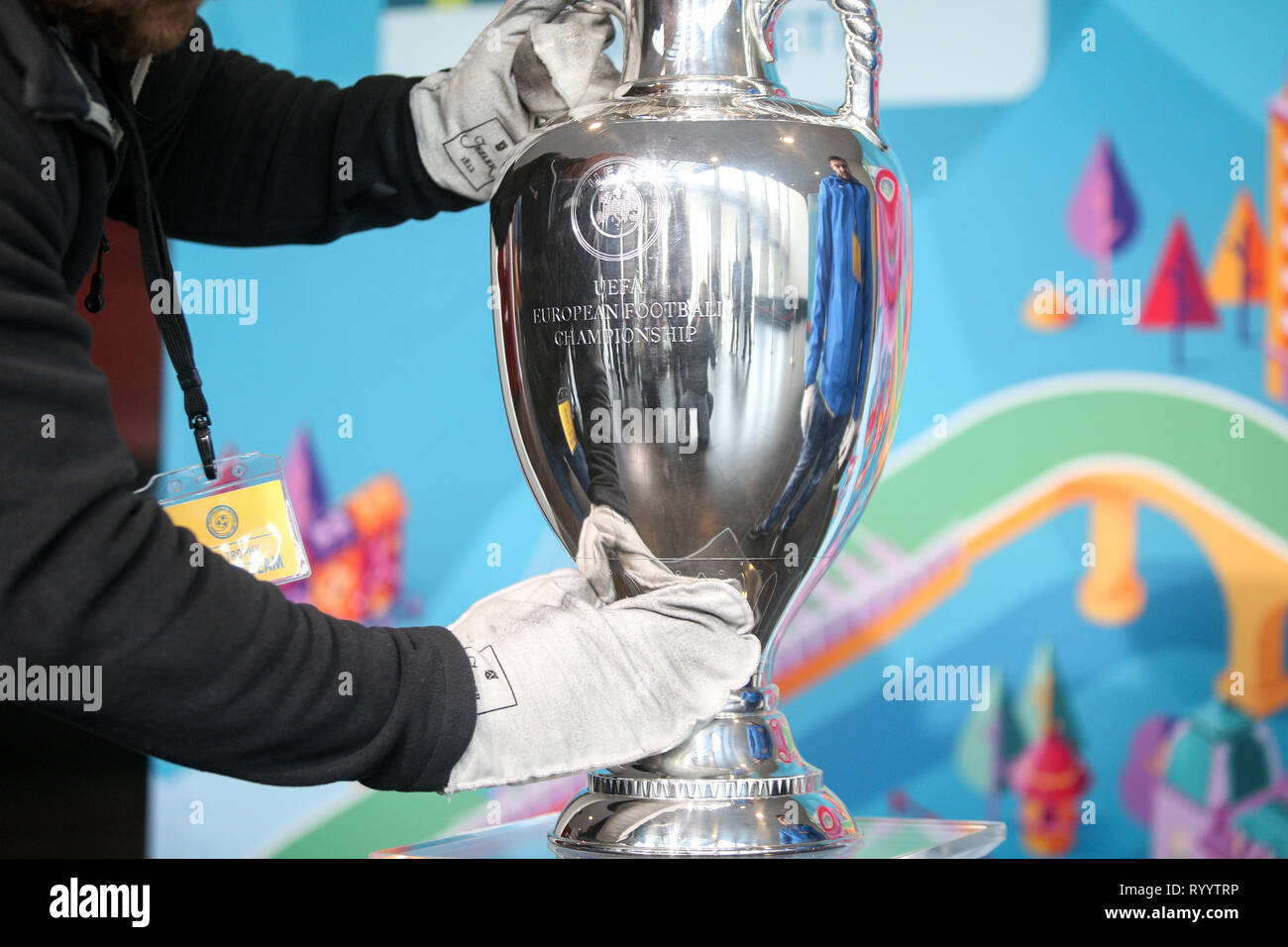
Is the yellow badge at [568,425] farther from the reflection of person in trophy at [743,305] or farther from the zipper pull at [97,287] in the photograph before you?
the zipper pull at [97,287]

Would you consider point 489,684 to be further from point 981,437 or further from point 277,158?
point 981,437

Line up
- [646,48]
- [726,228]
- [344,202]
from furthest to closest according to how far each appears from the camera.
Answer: [344,202] → [646,48] → [726,228]

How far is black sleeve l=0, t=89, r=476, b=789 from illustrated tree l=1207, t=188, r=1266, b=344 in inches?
72.8

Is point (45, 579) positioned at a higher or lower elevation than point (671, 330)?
lower

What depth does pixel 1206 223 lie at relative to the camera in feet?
7.20

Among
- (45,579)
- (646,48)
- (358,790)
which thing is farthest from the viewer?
(358,790)

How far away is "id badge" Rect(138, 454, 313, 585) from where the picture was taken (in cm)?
94

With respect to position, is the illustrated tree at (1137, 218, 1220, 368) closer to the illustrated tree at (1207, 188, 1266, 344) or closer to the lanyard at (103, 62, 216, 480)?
the illustrated tree at (1207, 188, 1266, 344)

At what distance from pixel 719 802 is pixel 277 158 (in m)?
0.65

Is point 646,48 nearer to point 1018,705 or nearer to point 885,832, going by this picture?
point 885,832

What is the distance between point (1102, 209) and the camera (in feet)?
7.23

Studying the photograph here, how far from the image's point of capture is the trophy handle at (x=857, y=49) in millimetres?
819

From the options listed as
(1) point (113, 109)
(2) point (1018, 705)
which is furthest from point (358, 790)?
(1) point (113, 109)

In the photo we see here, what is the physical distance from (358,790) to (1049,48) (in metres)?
1.68
